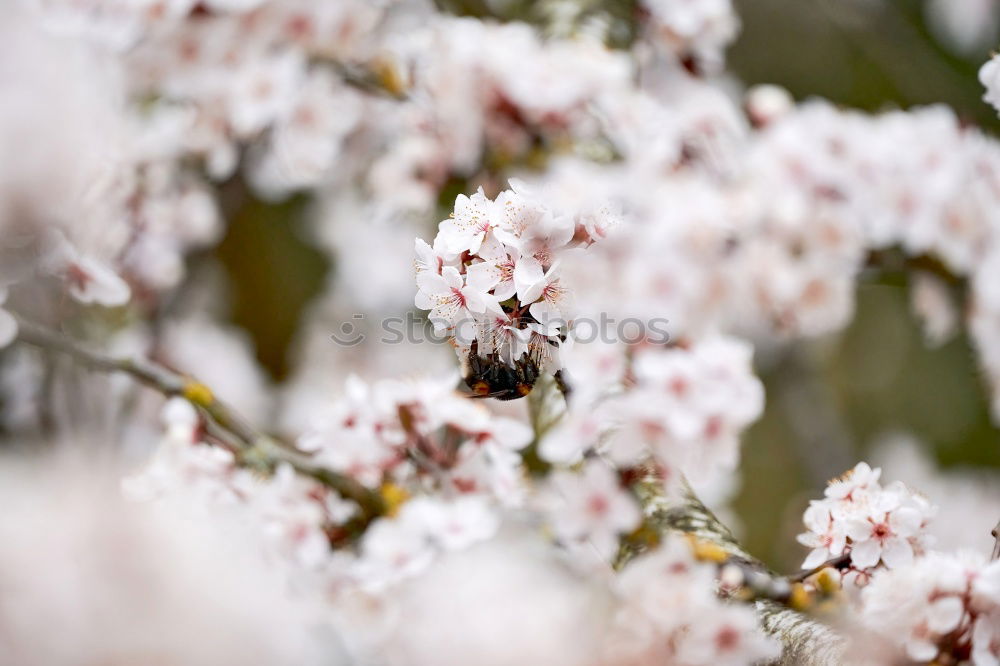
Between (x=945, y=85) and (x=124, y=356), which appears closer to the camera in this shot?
(x=124, y=356)

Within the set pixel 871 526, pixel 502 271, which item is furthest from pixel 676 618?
pixel 502 271

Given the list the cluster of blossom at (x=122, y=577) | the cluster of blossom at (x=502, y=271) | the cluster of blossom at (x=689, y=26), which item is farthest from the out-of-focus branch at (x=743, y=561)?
the cluster of blossom at (x=689, y=26)

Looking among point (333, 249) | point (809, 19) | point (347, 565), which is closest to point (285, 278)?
point (333, 249)

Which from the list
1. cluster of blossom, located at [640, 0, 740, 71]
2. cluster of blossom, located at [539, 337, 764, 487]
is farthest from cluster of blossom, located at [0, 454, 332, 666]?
cluster of blossom, located at [640, 0, 740, 71]

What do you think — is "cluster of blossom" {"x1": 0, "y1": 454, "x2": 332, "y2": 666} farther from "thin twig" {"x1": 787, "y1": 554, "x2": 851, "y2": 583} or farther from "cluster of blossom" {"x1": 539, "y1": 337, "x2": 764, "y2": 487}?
"thin twig" {"x1": 787, "y1": 554, "x2": 851, "y2": 583}

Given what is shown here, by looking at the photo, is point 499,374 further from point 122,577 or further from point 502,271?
point 122,577

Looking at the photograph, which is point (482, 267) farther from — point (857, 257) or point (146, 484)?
point (857, 257)
